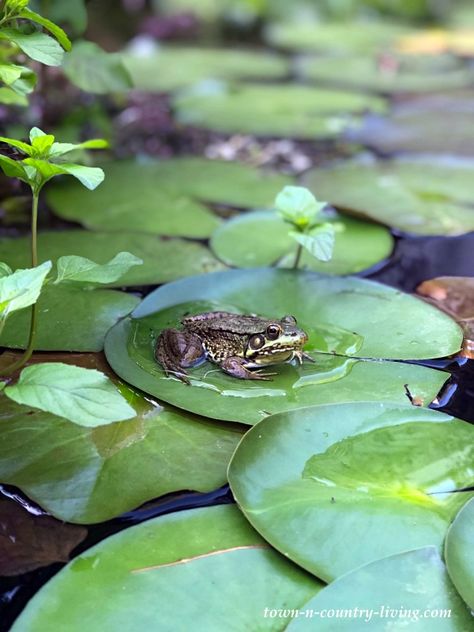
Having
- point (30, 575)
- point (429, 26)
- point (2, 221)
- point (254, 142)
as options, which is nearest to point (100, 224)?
point (2, 221)

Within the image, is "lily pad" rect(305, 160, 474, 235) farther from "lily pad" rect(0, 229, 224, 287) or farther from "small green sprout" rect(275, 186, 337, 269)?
"lily pad" rect(0, 229, 224, 287)

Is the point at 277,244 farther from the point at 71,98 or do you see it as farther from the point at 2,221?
the point at 71,98

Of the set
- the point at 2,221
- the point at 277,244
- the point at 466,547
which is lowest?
the point at 2,221

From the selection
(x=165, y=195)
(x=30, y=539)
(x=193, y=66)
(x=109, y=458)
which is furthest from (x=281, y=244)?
(x=193, y=66)

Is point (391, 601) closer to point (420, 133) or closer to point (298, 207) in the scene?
point (298, 207)

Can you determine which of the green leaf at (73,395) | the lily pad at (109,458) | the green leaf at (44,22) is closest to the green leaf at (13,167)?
the green leaf at (44,22)

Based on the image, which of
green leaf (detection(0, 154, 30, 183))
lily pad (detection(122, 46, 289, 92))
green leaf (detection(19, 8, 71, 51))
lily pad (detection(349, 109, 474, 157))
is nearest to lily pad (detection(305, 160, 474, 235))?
lily pad (detection(349, 109, 474, 157))

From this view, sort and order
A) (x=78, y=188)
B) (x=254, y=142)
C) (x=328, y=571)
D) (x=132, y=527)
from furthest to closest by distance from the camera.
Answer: (x=254, y=142)
(x=78, y=188)
(x=132, y=527)
(x=328, y=571)
